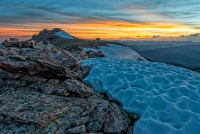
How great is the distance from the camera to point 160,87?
916 cm

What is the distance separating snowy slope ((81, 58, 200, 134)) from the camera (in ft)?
21.6

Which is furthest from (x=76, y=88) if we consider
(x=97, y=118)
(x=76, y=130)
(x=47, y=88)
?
(x=76, y=130)

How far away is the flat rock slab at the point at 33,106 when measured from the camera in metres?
5.83

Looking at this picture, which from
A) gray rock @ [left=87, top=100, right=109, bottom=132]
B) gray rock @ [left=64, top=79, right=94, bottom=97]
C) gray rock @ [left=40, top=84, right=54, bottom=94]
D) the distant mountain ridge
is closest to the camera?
gray rock @ [left=87, top=100, right=109, bottom=132]

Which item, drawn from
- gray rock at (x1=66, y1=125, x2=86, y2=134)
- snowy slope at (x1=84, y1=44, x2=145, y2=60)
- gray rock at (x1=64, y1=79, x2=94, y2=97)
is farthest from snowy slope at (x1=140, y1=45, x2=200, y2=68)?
gray rock at (x1=66, y1=125, x2=86, y2=134)

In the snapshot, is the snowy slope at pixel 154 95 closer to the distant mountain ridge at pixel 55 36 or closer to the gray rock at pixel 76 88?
the gray rock at pixel 76 88

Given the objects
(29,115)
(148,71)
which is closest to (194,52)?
(148,71)

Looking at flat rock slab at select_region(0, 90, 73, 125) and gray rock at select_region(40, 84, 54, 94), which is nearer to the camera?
flat rock slab at select_region(0, 90, 73, 125)

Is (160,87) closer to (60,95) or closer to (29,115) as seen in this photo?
(60,95)

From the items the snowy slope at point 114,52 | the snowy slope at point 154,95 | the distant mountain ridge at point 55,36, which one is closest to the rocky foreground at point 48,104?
the snowy slope at point 154,95

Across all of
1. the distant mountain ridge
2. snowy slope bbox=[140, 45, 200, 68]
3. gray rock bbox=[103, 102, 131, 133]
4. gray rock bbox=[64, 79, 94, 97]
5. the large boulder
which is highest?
the distant mountain ridge

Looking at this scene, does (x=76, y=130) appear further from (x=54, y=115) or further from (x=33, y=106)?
(x=33, y=106)

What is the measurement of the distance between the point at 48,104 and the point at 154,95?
180 inches

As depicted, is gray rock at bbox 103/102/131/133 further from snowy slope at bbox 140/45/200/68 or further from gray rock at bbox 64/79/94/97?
snowy slope at bbox 140/45/200/68
